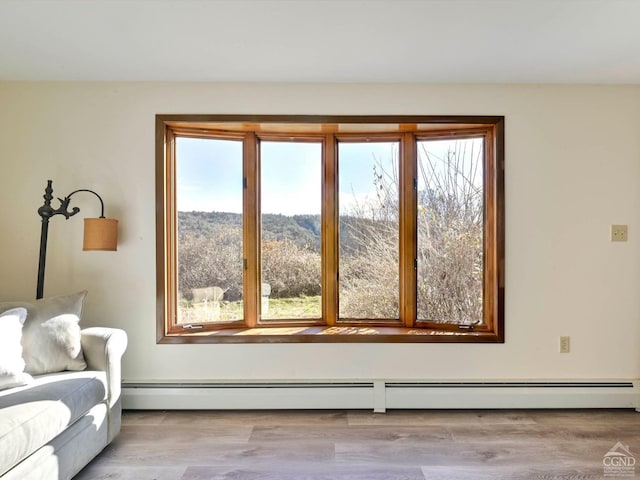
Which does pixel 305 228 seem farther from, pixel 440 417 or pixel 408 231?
pixel 440 417

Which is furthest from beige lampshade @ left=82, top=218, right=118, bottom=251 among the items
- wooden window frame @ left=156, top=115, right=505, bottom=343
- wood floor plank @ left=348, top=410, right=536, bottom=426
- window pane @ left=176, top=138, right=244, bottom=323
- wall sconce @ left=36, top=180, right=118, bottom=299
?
wood floor plank @ left=348, top=410, right=536, bottom=426

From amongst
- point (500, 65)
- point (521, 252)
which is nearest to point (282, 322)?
point (521, 252)

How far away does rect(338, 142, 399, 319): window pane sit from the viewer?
9.93 feet

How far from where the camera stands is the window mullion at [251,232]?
2965mm

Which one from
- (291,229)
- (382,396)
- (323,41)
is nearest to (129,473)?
(382,396)

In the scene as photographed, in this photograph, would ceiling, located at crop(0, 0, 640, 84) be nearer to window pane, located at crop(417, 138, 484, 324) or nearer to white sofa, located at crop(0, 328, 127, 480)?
window pane, located at crop(417, 138, 484, 324)

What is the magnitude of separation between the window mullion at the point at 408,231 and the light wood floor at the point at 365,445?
2.58 feet

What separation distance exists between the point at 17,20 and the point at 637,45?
3.42 metres

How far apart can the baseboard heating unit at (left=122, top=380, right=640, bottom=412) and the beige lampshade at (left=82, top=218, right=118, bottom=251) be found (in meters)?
1.02

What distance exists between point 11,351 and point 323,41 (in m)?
2.35

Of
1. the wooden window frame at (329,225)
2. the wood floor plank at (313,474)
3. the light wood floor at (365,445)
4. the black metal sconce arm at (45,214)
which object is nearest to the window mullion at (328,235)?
the wooden window frame at (329,225)

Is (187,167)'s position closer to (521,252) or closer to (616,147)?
(521,252)

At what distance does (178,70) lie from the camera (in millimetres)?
2490

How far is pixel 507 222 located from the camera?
270 cm
